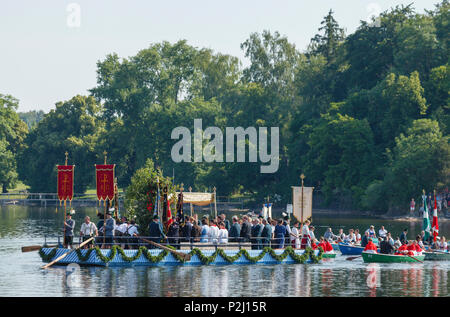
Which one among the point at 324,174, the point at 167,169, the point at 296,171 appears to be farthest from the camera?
the point at 167,169

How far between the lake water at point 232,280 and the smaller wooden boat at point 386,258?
2.22 ft

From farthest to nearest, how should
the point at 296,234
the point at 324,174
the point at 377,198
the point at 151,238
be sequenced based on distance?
the point at 324,174
the point at 377,198
the point at 296,234
the point at 151,238

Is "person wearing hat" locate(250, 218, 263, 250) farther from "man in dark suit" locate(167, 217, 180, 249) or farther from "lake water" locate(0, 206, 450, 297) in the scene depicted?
"man in dark suit" locate(167, 217, 180, 249)

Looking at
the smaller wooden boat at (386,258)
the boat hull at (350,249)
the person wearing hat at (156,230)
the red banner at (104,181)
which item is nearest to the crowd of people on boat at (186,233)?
the person wearing hat at (156,230)

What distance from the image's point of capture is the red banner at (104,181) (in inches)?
1614

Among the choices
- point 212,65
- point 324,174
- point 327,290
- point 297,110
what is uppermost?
point 212,65

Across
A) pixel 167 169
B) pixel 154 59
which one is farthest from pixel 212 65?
pixel 167 169

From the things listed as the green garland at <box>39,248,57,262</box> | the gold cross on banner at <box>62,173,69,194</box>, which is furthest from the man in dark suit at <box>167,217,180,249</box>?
the green garland at <box>39,248,57,262</box>

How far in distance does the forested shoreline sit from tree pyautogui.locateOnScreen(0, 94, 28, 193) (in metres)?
0.28

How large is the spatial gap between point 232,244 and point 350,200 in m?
65.5

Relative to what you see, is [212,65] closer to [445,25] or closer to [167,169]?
[167,169]

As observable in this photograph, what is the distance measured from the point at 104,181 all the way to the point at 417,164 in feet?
192

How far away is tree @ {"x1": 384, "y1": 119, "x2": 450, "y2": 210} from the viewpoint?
91312mm

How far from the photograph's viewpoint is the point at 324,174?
348 ft
